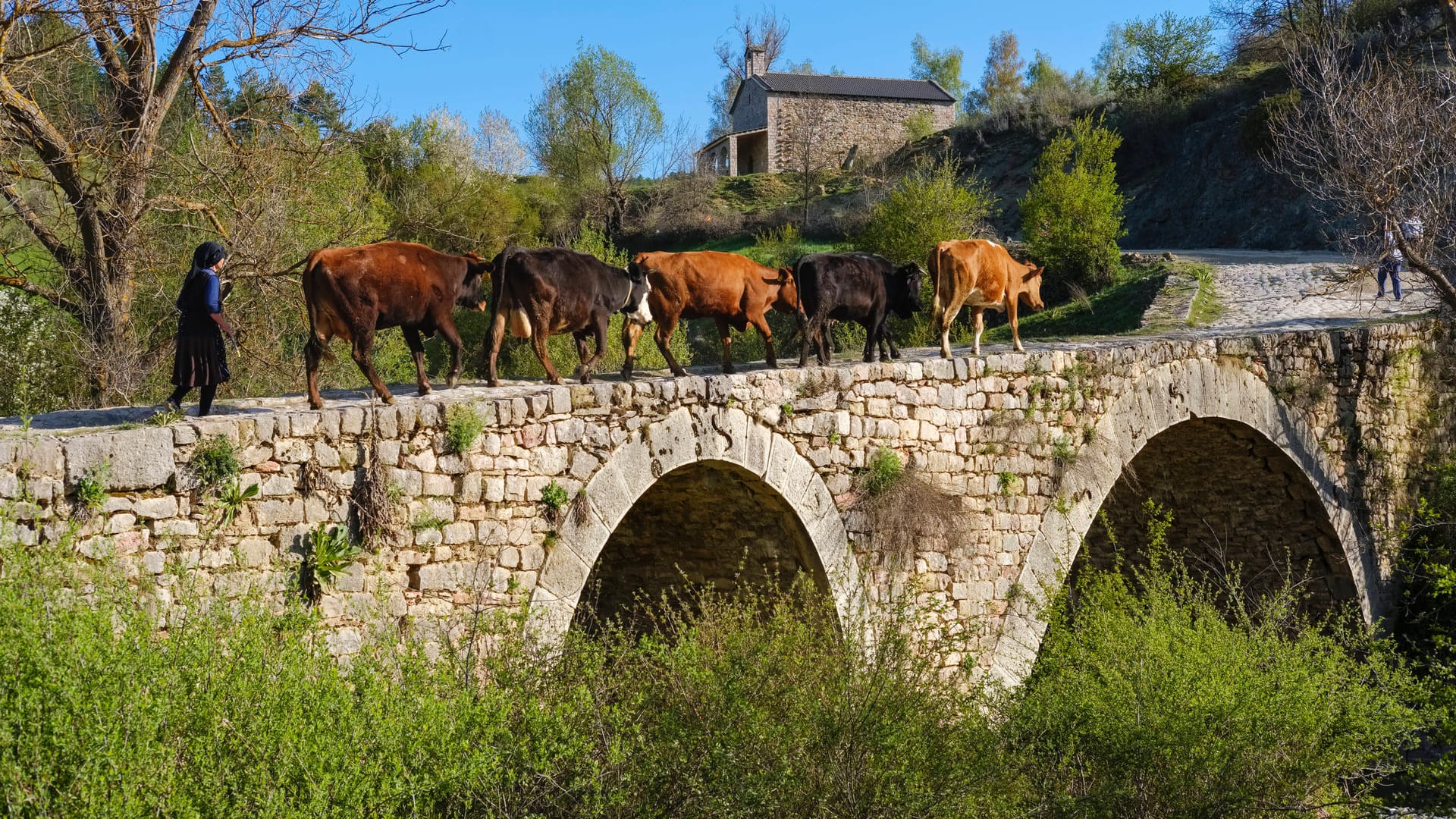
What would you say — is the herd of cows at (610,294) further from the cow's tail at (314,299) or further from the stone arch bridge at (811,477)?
the stone arch bridge at (811,477)

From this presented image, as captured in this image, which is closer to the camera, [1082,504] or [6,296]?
[1082,504]

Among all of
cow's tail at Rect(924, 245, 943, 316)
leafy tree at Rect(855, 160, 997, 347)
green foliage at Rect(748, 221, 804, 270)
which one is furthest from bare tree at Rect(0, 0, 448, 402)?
green foliage at Rect(748, 221, 804, 270)

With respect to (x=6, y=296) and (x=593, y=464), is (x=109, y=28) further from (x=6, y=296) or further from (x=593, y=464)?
(x=593, y=464)

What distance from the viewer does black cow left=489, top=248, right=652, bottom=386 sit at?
7859mm

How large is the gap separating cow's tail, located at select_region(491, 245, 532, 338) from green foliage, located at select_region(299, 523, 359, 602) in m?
2.03

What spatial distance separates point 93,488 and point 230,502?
2.18 feet

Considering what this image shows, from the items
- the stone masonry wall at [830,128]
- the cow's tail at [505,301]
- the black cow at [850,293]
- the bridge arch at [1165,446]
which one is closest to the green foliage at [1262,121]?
the bridge arch at [1165,446]

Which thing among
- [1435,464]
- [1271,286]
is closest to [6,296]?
[1435,464]

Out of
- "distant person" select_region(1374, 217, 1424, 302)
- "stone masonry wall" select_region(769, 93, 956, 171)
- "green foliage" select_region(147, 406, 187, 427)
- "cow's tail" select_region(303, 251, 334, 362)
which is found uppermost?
"stone masonry wall" select_region(769, 93, 956, 171)

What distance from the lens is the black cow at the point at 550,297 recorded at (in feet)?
25.8

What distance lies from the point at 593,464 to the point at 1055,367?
4.97 metres

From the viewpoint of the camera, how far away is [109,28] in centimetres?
1119

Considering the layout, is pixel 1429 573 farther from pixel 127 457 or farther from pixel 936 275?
pixel 127 457

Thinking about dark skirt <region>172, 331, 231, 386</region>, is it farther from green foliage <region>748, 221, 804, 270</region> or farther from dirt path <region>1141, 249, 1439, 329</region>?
green foliage <region>748, 221, 804, 270</region>
